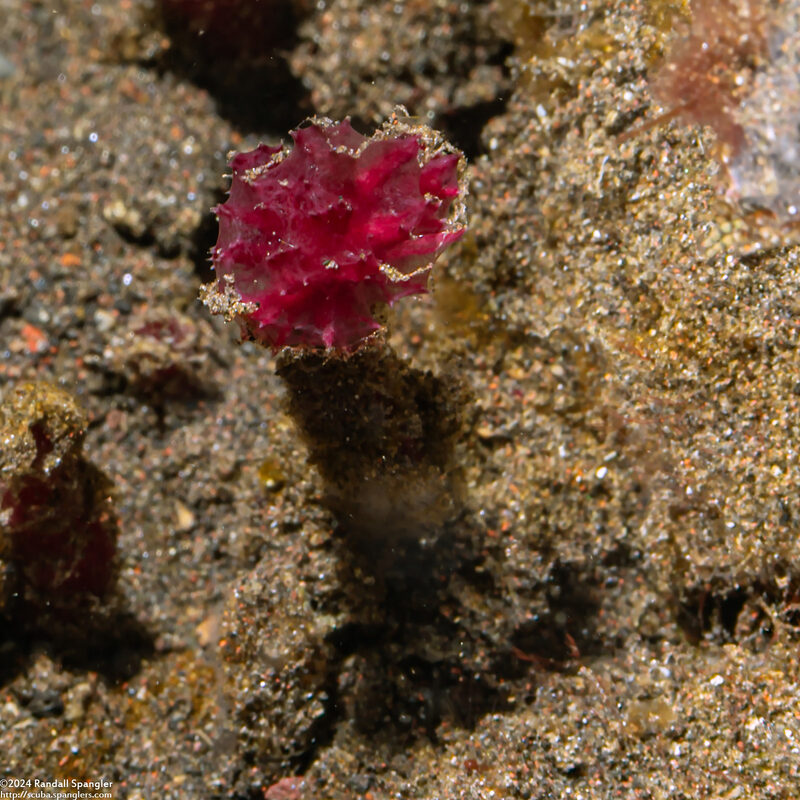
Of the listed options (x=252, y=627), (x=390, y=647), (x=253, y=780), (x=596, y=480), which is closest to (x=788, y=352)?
(x=596, y=480)

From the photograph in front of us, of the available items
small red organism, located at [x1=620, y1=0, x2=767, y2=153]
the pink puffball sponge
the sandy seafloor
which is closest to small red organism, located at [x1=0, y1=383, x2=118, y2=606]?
the sandy seafloor

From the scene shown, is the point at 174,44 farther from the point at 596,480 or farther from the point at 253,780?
the point at 253,780

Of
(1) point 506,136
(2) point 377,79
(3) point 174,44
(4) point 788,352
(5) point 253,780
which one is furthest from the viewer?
(3) point 174,44

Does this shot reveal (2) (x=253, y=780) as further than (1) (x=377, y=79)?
No

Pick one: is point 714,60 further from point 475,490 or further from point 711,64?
point 475,490

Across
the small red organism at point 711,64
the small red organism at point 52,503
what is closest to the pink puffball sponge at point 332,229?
the small red organism at point 52,503

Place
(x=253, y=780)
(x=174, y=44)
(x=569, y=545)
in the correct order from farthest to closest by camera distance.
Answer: (x=174, y=44)
(x=569, y=545)
(x=253, y=780)
